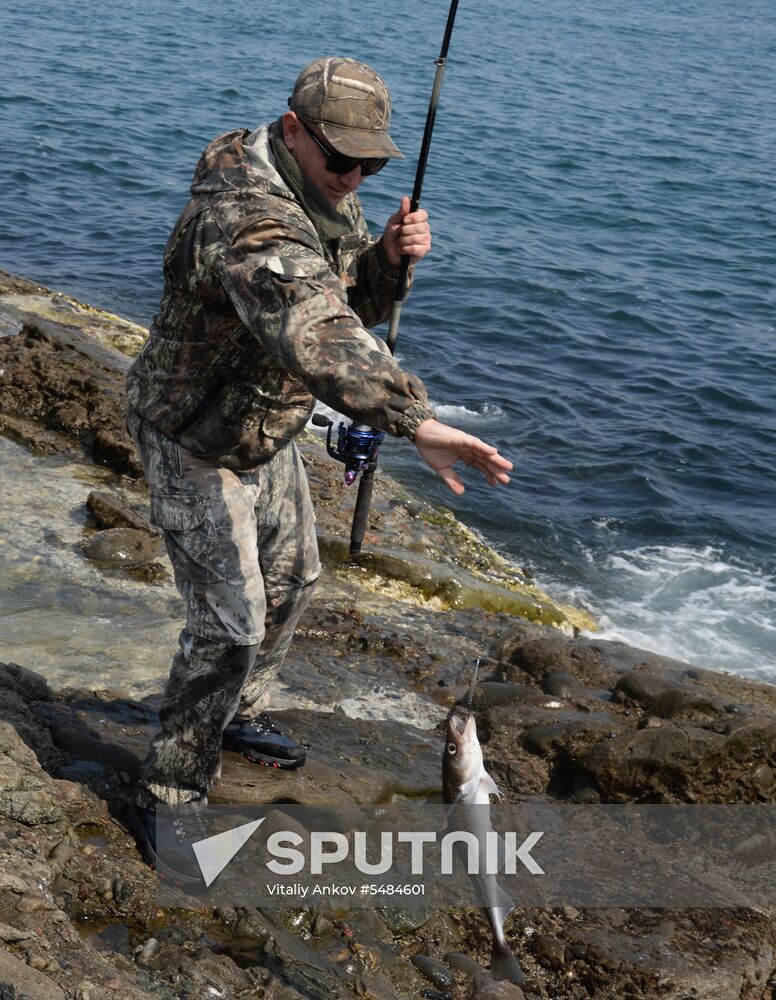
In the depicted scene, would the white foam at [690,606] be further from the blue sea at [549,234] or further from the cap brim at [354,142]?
the cap brim at [354,142]

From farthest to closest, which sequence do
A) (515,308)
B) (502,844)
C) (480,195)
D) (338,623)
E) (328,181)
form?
(480,195)
(515,308)
(338,623)
(502,844)
(328,181)

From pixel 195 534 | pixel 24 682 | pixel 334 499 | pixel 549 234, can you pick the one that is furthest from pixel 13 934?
pixel 549 234

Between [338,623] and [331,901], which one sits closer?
[331,901]

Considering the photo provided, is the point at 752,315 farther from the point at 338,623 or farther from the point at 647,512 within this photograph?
the point at 338,623

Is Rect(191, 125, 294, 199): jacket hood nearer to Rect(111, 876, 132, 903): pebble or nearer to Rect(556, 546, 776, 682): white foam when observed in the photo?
Rect(111, 876, 132, 903): pebble

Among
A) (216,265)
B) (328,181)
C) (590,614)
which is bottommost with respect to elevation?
(590,614)

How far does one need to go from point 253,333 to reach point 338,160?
77cm

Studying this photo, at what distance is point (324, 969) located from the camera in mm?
4234

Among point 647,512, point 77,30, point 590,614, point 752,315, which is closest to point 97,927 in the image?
point 590,614

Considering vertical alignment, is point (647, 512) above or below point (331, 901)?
below

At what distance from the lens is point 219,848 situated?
4609mm

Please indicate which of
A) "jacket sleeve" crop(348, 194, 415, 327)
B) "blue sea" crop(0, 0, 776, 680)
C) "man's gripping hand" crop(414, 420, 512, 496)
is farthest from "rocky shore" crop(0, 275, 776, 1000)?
"blue sea" crop(0, 0, 776, 680)

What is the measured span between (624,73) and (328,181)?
36951mm

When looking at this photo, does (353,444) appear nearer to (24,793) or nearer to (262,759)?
(262,759)
